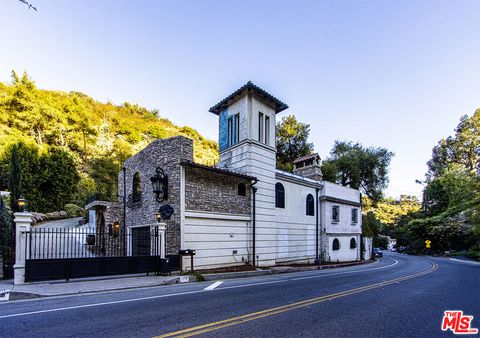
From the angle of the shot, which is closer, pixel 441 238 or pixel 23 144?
pixel 23 144

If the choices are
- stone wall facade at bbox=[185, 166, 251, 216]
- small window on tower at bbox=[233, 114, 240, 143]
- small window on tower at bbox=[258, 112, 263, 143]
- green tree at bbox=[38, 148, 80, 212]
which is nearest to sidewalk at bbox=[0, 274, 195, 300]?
stone wall facade at bbox=[185, 166, 251, 216]

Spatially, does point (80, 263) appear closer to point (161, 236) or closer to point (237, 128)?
point (161, 236)

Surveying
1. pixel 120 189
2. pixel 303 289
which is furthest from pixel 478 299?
pixel 120 189

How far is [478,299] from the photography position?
7.93m

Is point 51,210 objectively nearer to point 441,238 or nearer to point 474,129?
point 441,238

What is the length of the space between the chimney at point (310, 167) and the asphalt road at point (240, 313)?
15303 millimetres

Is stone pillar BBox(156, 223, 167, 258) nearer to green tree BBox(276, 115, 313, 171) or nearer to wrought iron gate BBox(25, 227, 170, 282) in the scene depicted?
wrought iron gate BBox(25, 227, 170, 282)

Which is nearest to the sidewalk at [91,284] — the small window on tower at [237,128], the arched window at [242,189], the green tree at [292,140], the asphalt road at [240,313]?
the asphalt road at [240,313]

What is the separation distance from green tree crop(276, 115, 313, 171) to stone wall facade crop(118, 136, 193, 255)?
26814 millimetres

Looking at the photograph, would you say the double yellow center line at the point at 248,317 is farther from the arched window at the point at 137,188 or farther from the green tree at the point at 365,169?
the green tree at the point at 365,169

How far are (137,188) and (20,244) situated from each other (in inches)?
321

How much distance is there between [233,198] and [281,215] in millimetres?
4637

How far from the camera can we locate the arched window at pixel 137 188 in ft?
55.3

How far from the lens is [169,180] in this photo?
13.9m
